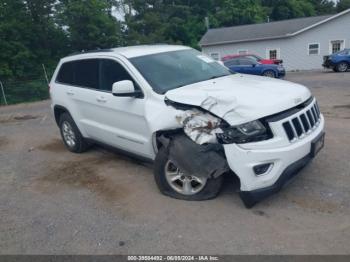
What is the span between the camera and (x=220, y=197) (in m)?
4.29

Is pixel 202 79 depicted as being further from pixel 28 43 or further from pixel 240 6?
pixel 240 6

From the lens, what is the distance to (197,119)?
12.7 feet

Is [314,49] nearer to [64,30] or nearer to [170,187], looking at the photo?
[64,30]

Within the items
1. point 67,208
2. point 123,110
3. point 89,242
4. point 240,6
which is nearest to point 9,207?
point 67,208

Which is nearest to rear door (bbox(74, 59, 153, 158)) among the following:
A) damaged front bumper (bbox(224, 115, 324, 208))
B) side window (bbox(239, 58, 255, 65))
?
damaged front bumper (bbox(224, 115, 324, 208))

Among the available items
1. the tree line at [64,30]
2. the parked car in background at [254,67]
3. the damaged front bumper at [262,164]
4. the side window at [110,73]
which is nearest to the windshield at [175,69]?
the side window at [110,73]

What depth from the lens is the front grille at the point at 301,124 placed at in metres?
3.73

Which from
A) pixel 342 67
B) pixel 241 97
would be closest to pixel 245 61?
pixel 342 67

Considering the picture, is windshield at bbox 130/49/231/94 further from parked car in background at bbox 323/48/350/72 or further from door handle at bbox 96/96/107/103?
parked car in background at bbox 323/48/350/72

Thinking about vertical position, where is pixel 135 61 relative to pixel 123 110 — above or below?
above

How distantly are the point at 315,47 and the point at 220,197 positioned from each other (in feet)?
88.4

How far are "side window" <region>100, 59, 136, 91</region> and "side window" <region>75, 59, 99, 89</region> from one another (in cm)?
18

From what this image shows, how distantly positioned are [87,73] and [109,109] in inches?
39.2

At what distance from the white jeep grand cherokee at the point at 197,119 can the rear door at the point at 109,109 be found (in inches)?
0.6
